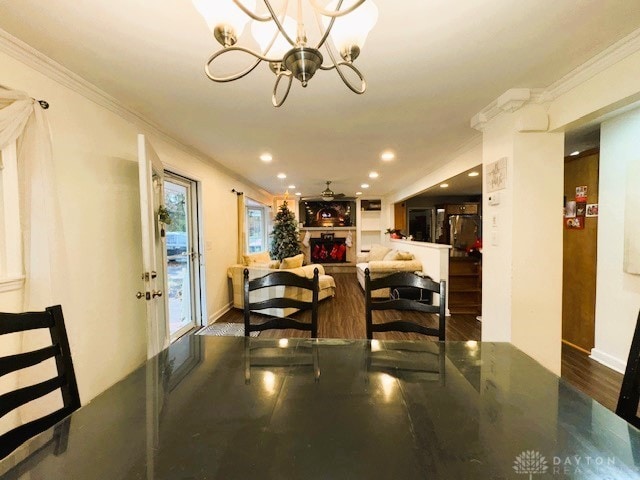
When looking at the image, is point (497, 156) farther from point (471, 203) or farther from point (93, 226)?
point (471, 203)

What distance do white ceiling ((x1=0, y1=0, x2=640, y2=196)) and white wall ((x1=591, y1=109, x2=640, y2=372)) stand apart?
1144mm

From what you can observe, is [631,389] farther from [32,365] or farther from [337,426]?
[32,365]

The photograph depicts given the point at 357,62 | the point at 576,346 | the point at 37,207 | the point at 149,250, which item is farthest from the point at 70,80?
the point at 576,346

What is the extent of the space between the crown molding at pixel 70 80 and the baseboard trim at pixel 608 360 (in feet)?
15.8

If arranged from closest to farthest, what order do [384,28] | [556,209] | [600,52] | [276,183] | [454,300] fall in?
[384,28] → [600,52] → [556,209] → [454,300] → [276,183]

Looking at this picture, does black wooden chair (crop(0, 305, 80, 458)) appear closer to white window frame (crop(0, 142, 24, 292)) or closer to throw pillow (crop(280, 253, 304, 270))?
white window frame (crop(0, 142, 24, 292))

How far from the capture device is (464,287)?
4230 millimetres

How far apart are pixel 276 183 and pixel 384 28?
459cm

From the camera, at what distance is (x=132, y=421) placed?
32.3 inches

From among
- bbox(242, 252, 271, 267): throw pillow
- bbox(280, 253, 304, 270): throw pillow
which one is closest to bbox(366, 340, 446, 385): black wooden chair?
bbox(280, 253, 304, 270): throw pillow

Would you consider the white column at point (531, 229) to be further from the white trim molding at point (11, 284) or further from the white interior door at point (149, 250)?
the white trim molding at point (11, 284)

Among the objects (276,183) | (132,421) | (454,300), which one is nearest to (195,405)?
(132,421)

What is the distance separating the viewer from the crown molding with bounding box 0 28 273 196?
1.48 metres

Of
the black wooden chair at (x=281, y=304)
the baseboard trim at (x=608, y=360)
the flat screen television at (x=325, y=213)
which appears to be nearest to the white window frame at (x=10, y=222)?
the black wooden chair at (x=281, y=304)
